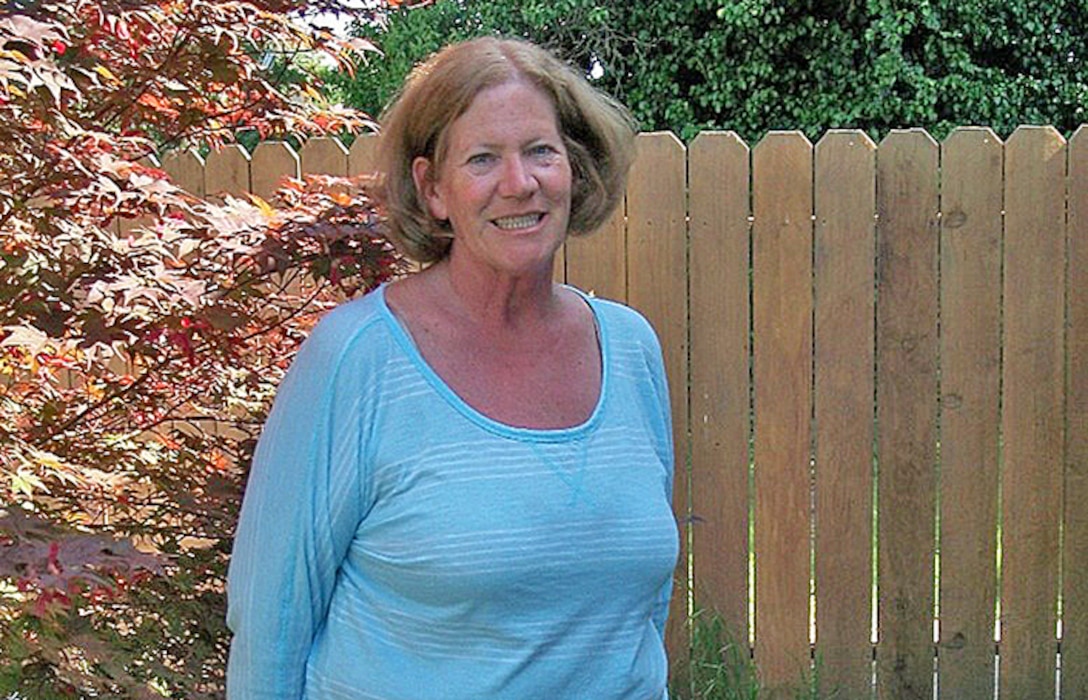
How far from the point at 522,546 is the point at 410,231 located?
494mm

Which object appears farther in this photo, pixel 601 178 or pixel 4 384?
pixel 4 384

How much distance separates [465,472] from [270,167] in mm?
2883

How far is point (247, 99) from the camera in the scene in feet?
10.5

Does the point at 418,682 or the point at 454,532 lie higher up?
the point at 454,532

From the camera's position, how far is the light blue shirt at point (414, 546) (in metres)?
1.67

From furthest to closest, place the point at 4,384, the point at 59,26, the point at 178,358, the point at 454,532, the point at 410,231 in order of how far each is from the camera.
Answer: the point at 4,384, the point at 178,358, the point at 59,26, the point at 410,231, the point at 454,532

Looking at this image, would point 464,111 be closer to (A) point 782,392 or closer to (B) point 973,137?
(A) point 782,392

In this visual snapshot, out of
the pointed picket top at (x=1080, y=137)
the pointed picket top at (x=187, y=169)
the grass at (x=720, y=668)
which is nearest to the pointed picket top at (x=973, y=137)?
the pointed picket top at (x=1080, y=137)

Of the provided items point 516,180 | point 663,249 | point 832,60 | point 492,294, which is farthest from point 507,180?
point 832,60

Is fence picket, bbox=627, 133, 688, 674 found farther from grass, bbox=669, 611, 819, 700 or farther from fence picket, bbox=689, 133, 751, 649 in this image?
grass, bbox=669, 611, 819, 700

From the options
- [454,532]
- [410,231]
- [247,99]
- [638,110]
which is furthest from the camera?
[638,110]

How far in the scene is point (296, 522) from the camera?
1687mm

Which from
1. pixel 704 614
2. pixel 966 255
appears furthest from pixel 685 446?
pixel 966 255

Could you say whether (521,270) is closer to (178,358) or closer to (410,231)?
(410,231)
